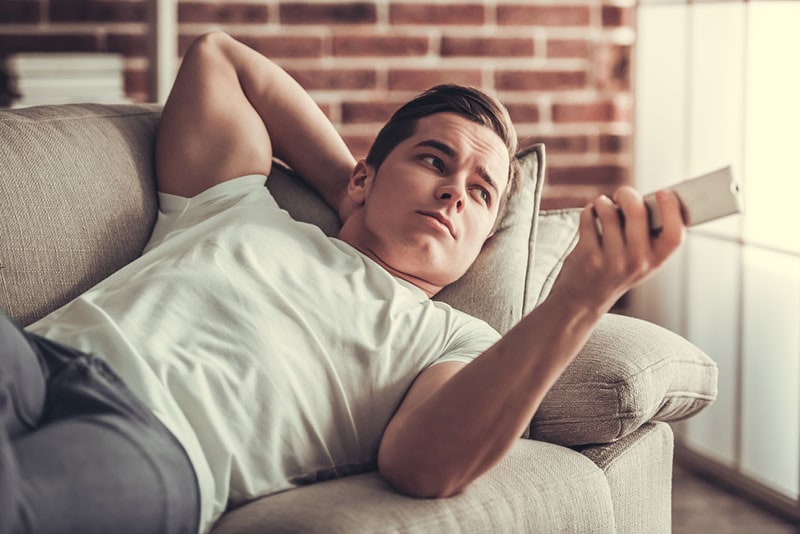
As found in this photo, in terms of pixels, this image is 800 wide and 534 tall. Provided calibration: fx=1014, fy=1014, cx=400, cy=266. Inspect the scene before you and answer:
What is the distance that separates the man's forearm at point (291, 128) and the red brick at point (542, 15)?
4.32 feet

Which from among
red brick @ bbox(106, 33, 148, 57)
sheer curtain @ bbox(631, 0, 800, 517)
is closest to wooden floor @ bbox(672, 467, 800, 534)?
sheer curtain @ bbox(631, 0, 800, 517)

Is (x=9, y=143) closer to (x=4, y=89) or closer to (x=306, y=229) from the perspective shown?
(x=306, y=229)

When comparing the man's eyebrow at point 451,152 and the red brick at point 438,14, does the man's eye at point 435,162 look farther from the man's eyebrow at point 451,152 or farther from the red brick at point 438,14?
the red brick at point 438,14

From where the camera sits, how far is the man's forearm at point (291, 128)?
5.84ft

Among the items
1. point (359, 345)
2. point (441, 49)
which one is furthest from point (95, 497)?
point (441, 49)

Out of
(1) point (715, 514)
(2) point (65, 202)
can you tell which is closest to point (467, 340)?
(2) point (65, 202)

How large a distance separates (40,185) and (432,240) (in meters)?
0.61

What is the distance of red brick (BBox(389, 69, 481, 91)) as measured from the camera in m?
2.92

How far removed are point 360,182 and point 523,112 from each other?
1.41 meters

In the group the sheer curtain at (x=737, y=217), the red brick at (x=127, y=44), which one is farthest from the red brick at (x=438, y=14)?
the red brick at (x=127, y=44)

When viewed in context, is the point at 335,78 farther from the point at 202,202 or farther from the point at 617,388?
the point at 617,388

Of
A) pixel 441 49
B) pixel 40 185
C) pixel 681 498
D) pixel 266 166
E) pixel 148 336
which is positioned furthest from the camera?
Answer: pixel 441 49

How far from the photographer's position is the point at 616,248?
106 centimetres

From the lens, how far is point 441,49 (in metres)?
2.93
